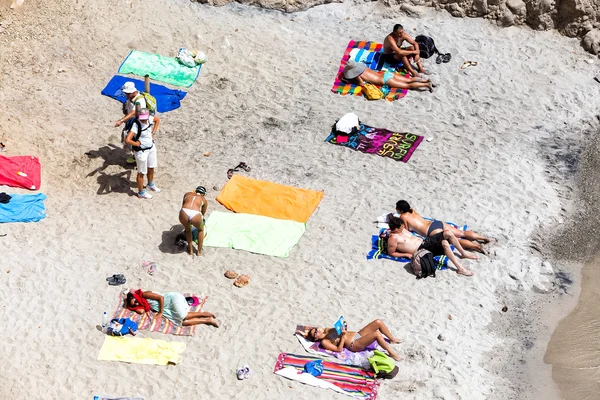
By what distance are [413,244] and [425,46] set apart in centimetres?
624

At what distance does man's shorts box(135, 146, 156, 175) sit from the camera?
46.5 ft

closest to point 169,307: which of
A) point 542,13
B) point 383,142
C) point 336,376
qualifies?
point 336,376

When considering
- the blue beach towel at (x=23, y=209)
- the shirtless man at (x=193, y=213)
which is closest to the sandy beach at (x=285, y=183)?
the blue beach towel at (x=23, y=209)

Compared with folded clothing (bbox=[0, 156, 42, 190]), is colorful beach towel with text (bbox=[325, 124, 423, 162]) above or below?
above

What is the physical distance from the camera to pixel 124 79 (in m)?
17.6

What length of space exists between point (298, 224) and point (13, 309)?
481cm

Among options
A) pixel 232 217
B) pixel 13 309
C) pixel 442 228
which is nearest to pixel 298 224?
pixel 232 217

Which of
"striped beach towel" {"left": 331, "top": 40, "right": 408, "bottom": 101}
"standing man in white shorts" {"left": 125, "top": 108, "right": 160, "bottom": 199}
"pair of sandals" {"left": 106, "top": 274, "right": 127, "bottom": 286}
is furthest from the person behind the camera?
"striped beach towel" {"left": 331, "top": 40, "right": 408, "bottom": 101}

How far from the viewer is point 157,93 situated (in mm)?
17266

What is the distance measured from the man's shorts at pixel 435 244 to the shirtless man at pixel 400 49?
213 inches

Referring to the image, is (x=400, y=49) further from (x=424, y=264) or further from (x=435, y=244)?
(x=424, y=264)

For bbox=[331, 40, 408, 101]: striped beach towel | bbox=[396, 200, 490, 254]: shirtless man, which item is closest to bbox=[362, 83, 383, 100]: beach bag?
bbox=[331, 40, 408, 101]: striped beach towel

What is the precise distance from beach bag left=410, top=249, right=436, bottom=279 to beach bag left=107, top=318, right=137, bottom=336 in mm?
4465

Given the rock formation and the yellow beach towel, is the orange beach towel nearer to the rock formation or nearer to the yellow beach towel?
the yellow beach towel
